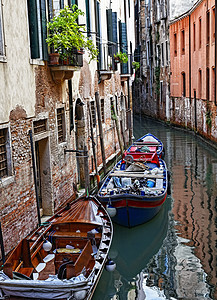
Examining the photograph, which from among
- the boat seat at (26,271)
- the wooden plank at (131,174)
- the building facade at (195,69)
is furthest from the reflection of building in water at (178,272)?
the building facade at (195,69)

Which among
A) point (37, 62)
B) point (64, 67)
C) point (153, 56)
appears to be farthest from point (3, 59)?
point (153, 56)

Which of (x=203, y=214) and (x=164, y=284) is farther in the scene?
(x=203, y=214)

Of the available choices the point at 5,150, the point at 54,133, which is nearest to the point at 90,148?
the point at 54,133

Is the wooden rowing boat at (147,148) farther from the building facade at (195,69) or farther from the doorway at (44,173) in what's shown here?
the doorway at (44,173)

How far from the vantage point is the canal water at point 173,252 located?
6.76m

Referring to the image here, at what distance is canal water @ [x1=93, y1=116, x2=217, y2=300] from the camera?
6.76m

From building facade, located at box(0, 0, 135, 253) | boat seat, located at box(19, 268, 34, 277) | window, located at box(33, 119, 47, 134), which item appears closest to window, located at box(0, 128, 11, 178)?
building facade, located at box(0, 0, 135, 253)

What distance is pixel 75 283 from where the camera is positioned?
5.02m

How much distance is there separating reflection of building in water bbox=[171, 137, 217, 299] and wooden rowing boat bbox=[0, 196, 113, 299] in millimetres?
1456

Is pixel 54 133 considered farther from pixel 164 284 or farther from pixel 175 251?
pixel 164 284

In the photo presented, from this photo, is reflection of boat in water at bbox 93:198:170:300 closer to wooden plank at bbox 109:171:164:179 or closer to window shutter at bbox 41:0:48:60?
wooden plank at bbox 109:171:164:179

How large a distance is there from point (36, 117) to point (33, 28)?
1.58 meters

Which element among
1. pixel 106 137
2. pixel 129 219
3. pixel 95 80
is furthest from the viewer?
pixel 106 137

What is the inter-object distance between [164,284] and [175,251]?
4.75 ft
